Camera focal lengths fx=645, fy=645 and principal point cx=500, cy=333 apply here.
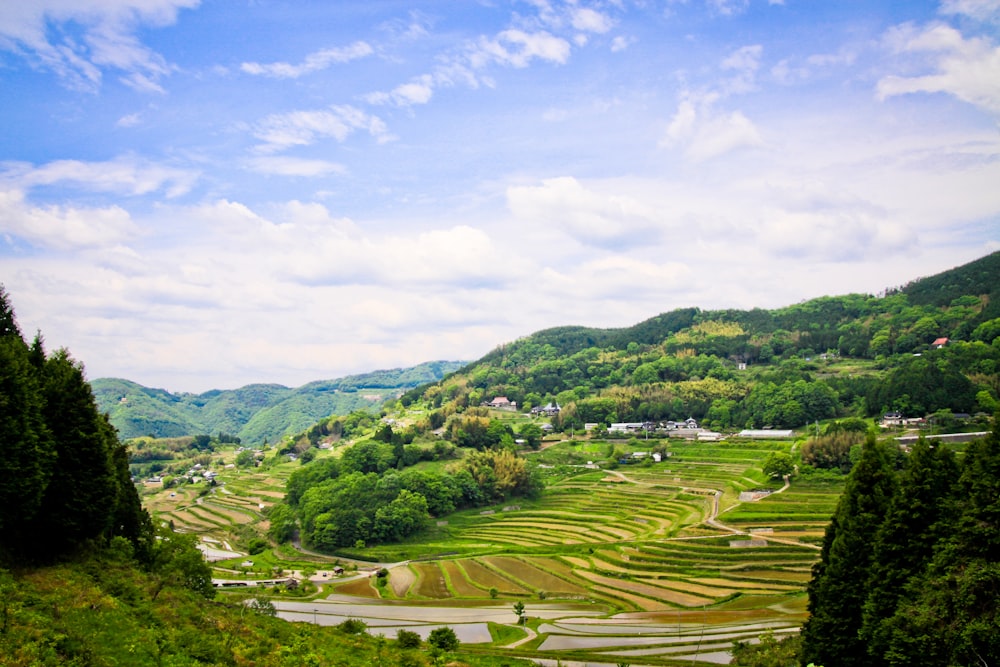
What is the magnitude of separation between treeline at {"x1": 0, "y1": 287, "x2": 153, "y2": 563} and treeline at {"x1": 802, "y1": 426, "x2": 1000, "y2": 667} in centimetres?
2767

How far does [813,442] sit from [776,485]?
8025mm

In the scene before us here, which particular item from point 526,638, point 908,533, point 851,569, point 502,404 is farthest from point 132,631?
point 502,404

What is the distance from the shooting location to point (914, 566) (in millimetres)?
22703

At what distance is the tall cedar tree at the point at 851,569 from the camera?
24172 millimetres

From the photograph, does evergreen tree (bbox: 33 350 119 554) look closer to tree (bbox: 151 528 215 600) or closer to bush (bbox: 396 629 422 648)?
tree (bbox: 151 528 215 600)

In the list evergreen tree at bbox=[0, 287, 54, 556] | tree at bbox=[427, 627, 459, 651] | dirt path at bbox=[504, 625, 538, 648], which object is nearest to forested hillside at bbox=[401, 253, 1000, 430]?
dirt path at bbox=[504, 625, 538, 648]

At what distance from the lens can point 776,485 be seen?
6606 cm

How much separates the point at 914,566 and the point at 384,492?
64839 mm

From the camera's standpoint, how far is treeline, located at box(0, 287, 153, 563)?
20.9 m

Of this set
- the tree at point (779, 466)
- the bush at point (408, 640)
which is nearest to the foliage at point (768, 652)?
the bush at point (408, 640)

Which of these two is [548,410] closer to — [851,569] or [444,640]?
[444,640]

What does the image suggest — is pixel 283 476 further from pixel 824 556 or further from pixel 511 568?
pixel 824 556

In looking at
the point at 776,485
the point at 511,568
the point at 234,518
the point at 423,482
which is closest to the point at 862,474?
the point at 511,568

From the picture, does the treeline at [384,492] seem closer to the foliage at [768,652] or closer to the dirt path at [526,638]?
the dirt path at [526,638]
